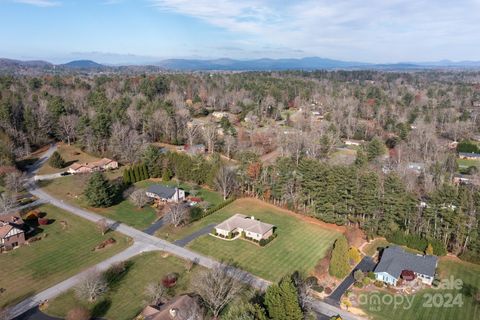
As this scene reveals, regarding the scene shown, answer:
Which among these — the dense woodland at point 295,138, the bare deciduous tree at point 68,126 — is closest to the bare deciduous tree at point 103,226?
the dense woodland at point 295,138

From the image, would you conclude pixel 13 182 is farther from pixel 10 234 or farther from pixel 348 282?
pixel 348 282

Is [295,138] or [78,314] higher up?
[295,138]

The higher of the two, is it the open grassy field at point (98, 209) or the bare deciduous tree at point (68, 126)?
the bare deciduous tree at point (68, 126)

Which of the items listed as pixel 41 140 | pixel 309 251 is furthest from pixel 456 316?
pixel 41 140

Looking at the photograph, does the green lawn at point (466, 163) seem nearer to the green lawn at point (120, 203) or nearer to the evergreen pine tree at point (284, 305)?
the green lawn at point (120, 203)

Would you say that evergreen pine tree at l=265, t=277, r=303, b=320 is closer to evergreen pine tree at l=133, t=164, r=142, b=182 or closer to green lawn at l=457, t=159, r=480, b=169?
evergreen pine tree at l=133, t=164, r=142, b=182

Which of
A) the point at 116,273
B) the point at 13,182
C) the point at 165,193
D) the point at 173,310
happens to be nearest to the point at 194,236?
the point at 116,273
